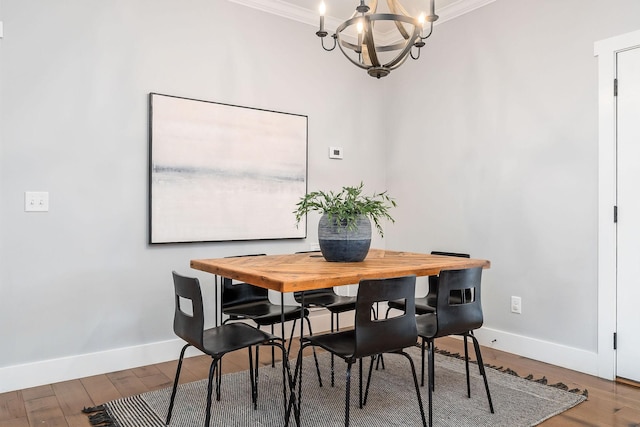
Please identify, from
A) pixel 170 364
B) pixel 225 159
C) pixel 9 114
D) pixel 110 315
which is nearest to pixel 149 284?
pixel 110 315

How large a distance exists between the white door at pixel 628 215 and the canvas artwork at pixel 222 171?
2263 millimetres

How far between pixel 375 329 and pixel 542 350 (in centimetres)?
187

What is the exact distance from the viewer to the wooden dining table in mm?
1803

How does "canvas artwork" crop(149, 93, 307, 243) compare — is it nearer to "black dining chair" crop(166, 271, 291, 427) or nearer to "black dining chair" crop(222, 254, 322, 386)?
"black dining chair" crop(222, 254, 322, 386)

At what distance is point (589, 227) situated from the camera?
2938mm

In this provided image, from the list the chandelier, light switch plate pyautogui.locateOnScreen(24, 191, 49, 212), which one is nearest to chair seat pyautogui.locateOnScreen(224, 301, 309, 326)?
light switch plate pyautogui.locateOnScreen(24, 191, 49, 212)

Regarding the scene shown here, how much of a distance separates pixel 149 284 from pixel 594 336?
298 cm

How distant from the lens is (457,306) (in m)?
2.25

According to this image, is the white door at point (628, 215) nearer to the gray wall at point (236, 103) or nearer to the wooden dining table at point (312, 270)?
the gray wall at point (236, 103)

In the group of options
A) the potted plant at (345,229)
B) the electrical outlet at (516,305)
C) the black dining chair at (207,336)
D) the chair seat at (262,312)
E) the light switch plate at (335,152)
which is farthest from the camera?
the light switch plate at (335,152)

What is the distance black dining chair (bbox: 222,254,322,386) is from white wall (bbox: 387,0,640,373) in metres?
1.65

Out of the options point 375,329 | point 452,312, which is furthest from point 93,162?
point 452,312

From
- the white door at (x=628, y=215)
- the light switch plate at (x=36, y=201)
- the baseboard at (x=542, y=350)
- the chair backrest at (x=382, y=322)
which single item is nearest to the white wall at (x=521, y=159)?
the baseboard at (x=542, y=350)

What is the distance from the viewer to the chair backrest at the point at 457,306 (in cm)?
218
